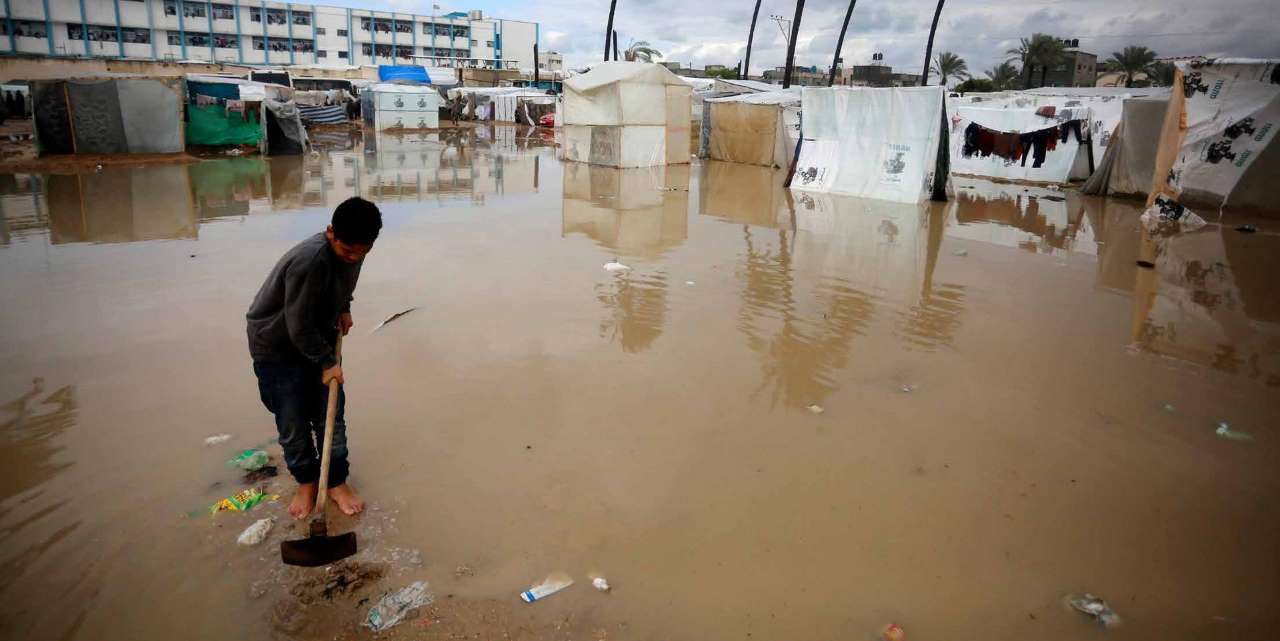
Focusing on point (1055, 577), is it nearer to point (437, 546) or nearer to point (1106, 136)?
point (437, 546)

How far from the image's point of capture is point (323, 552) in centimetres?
255

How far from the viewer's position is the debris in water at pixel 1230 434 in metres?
3.75

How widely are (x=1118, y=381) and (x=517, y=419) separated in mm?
3799

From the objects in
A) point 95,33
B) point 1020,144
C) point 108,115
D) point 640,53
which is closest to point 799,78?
point 640,53

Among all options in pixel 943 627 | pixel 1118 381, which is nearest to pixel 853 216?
pixel 1118 381

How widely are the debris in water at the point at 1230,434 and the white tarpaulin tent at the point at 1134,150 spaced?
12001mm

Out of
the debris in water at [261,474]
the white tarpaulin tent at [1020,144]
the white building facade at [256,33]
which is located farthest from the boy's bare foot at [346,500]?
the white building facade at [256,33]

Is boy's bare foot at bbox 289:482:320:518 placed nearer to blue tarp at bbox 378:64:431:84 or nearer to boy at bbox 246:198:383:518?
boy at bbox 246:198:383:518

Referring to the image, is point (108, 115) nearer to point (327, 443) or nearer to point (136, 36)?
point (327, 443)

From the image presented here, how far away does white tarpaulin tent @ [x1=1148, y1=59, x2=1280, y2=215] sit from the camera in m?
10.7

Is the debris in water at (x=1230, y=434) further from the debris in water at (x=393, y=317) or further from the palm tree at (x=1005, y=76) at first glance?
the palm tree at (x=1005, y=76)

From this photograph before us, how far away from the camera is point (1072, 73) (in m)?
49.0

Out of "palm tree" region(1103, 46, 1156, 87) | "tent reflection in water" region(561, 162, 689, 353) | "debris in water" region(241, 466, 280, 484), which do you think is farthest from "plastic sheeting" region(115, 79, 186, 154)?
"palm tree" region(1103, 46, 1156, 87)

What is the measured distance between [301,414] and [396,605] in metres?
0.87
